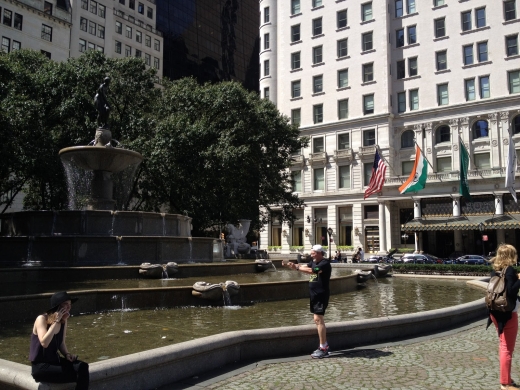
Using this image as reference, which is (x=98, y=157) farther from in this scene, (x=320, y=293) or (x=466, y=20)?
(x=466, y=20)

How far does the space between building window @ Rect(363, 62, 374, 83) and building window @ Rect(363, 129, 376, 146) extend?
6.17 meters

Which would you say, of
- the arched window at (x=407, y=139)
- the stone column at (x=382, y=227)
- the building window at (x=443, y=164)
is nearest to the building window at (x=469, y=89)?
the building window at (x=443, y=164)

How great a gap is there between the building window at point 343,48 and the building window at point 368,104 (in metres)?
6.49

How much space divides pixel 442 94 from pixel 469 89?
282 centimetres

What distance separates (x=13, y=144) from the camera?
24.8 m

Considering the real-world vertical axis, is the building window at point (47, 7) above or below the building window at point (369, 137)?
above

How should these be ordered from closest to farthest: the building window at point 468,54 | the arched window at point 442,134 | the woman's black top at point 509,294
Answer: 1. the woman's black top at point 509,294
2. the building window at point 468,54
3. the arched window at point 442,134

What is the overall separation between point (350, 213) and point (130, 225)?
41322 mm

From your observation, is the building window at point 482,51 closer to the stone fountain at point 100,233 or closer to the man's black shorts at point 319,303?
the stone fountain at point 100,233

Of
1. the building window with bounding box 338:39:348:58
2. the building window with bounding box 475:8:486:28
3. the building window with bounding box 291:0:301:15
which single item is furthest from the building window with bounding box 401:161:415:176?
the building window with bounding box 291:0:301:15

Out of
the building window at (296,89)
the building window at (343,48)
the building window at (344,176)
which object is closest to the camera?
the building window at (344,176)

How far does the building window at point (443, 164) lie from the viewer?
5109 cm

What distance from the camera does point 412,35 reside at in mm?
54844

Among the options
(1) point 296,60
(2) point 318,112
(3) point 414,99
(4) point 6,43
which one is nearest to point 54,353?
(3) point 414,99
